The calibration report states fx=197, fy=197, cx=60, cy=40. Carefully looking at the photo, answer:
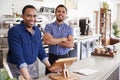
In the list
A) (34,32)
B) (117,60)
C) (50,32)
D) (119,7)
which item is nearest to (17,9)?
(50,32)

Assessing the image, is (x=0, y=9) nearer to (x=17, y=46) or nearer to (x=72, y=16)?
(x=17, y=46)

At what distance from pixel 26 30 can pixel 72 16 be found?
4.60m

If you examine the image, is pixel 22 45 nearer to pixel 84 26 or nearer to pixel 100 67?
pixel 100 67

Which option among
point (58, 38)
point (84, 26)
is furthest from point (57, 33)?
point (84, 26)

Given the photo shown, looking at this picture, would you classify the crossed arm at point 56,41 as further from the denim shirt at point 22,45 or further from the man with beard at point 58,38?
the denim shirt at point 22,45

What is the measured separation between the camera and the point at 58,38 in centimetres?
273

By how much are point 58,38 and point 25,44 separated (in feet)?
2.59

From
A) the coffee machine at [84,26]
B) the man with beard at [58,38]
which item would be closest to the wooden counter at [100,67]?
the man with beard at [58,38]

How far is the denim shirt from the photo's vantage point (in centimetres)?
191

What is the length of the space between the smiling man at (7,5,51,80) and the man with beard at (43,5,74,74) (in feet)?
1.67

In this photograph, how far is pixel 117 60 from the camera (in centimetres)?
263

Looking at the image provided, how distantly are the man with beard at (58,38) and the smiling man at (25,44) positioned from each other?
508mm

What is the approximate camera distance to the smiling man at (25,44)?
1910 millimetres

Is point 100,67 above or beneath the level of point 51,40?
beneath
